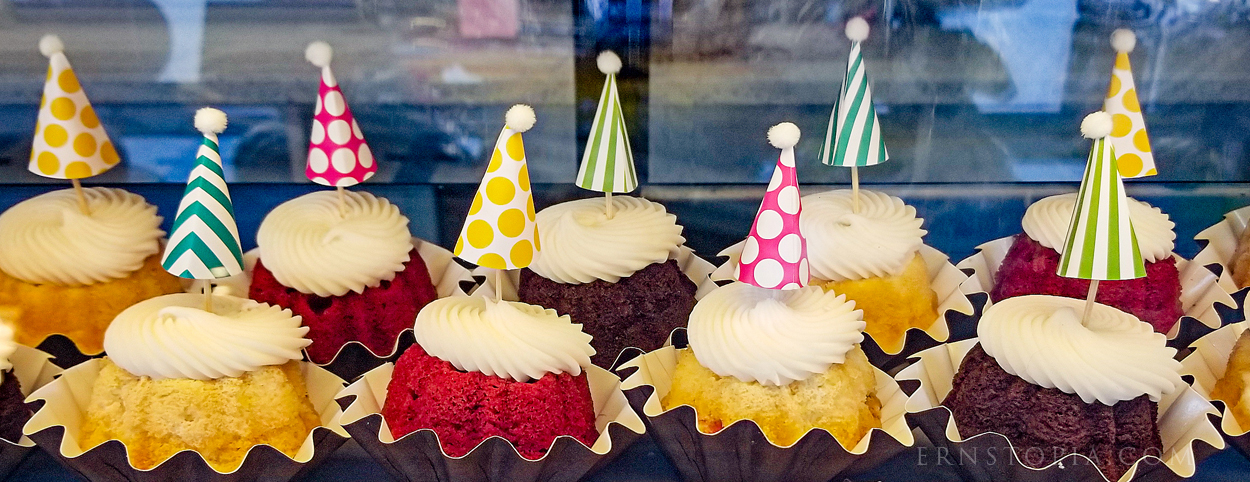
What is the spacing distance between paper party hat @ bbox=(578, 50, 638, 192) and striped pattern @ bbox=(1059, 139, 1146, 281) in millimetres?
881

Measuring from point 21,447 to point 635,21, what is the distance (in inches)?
62.3

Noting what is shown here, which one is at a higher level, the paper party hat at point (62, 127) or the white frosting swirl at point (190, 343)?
the paper party hat at point (62, 127)

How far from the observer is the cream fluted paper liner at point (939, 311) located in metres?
2.05

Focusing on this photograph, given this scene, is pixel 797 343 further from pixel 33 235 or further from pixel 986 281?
pixel 33 235

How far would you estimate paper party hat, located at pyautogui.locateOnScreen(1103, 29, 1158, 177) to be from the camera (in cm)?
208

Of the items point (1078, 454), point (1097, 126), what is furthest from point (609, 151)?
point (1078, 454)

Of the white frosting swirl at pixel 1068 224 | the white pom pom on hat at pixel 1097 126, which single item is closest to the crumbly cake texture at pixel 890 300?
the white frosting swirl at pixel 1068 224

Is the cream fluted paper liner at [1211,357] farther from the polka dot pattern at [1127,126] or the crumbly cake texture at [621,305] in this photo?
the crumbly cake texture at [621,305]

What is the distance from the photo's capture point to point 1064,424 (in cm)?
166

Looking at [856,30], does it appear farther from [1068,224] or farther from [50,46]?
[50,46]

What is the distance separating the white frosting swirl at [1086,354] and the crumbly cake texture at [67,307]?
1.88 meters

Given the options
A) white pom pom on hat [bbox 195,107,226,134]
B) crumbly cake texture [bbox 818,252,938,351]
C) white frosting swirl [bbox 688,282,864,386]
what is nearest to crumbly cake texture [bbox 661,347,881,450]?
white frosting swirl [bbox 688,282,864,386]

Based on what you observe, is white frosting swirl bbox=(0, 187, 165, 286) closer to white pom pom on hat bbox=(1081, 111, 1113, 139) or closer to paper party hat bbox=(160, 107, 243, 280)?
paper party hat bbox=(160, 107, 243, 280)

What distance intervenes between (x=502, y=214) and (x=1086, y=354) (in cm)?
104
